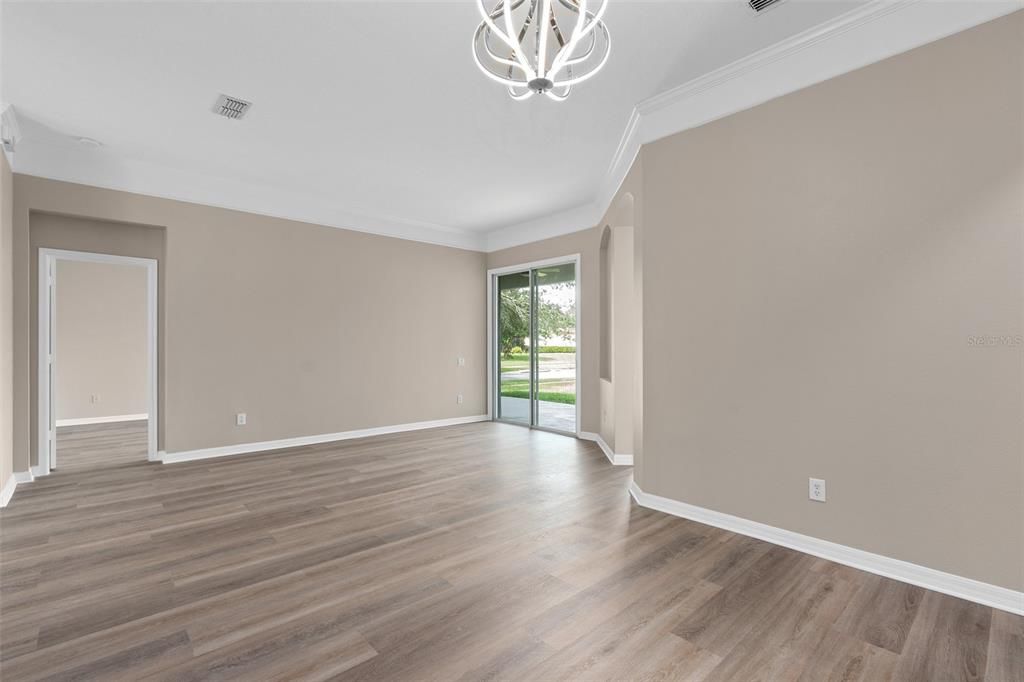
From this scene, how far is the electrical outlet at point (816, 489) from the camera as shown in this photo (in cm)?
261

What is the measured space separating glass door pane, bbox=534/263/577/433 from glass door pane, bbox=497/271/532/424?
0.21 metres

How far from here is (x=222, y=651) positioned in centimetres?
179

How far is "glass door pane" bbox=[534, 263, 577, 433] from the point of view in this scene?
21.0ft

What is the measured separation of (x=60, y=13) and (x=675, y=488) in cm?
457

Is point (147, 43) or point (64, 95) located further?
point (64, 95)

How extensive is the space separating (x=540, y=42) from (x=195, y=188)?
4.67 m

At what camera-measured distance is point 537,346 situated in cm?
685

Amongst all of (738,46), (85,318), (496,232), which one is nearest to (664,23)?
(738,46)

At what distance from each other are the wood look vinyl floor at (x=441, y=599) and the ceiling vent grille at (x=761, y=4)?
293 centimetres

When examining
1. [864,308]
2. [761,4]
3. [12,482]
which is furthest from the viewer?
[12,482]

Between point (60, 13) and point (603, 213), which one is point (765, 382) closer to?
point (603, 213)

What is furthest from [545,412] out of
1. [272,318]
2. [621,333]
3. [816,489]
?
[816,489]

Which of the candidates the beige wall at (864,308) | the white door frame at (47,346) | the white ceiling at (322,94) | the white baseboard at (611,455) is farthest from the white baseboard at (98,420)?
the beige wall at (864,308)

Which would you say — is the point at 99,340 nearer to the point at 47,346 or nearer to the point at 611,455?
the point at 47,346
